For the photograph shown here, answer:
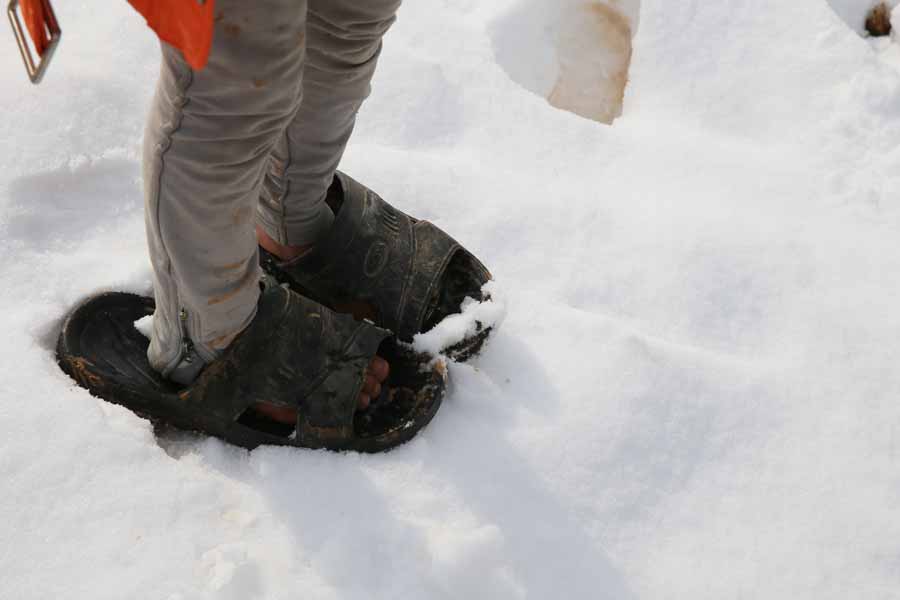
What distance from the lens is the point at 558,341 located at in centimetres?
151

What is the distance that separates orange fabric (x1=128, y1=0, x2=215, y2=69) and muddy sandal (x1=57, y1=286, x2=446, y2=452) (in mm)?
497

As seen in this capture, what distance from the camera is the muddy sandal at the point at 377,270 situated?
4.58ft

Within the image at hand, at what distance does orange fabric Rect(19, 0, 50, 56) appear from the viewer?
0.89 m

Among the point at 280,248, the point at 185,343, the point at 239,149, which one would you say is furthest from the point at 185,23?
the point at 280,248

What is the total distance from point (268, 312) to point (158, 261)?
0.20 meters

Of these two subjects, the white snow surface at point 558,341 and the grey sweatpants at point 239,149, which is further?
the white snow surface at point 558,341

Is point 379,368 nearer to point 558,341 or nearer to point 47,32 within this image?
point 558,341

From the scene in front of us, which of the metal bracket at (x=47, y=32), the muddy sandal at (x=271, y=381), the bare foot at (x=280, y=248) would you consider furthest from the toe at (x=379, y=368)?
the metal bracket at (x=47, y=32)

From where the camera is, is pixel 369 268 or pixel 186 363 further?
pixel 369 268

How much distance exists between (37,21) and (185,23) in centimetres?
21

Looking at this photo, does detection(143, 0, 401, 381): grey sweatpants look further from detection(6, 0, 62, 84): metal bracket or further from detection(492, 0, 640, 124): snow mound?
detection(492, 0, 640, 124): snow mound

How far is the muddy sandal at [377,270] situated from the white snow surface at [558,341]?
0.34ft

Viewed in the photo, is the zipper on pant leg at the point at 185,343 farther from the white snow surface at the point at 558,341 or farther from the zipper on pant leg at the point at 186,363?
the white snow surface at the point at 558,341

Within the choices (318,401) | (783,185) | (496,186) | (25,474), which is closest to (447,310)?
(318,401)
